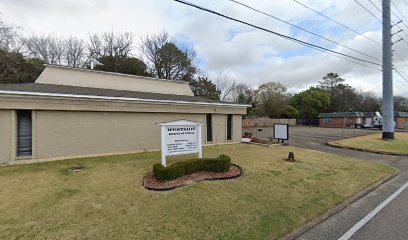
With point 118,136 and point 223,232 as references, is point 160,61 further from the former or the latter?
point 223,232

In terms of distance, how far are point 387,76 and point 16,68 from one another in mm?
39843

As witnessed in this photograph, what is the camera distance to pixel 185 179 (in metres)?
6.98

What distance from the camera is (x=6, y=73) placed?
2289cm

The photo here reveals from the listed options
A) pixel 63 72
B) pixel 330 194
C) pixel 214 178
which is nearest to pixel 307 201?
pixel 330 194

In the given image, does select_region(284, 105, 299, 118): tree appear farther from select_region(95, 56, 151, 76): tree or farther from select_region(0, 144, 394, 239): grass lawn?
select_region(0, 144, 394, 239): grass lawn

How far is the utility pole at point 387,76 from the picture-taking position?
20750 mm

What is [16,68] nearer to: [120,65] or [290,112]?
[120,65]

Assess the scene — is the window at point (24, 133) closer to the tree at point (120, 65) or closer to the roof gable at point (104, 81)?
the roof gable at point (104, 81)

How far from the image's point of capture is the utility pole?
2075 centimetres

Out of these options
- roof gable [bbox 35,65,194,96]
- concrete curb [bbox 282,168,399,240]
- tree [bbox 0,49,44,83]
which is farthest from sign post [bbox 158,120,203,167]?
tree [bbox 0,49,44,83]

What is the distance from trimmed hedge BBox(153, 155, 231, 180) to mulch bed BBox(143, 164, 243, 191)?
0.14 metres

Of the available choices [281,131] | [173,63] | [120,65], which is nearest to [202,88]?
[173,63]

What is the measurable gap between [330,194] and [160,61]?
35452 millimetres

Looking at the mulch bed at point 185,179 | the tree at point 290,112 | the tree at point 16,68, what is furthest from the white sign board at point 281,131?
the tree at point 290,112
